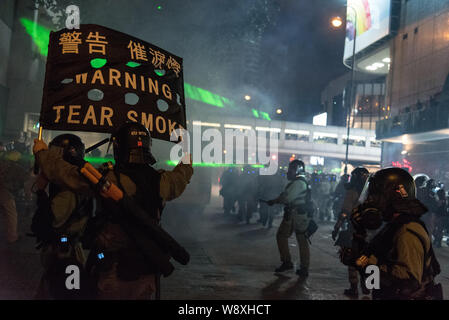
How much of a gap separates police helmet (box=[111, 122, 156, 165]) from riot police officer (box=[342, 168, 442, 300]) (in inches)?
50.4

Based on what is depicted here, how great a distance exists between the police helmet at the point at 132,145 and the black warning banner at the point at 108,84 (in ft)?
2.32

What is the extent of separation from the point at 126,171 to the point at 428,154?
2323 cm

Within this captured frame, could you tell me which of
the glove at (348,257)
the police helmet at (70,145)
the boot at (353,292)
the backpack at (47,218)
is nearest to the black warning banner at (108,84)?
the police helmet at (70,145)

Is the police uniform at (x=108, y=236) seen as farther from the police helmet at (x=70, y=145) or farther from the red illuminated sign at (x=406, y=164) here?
the red illuminated sign at (x=406, y=164)

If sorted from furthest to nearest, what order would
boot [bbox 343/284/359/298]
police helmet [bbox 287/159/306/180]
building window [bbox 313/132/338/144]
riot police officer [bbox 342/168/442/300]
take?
building window [bbox 313/132/338/144], police helmet [bbox 287/159/306/180], boot [bbox 343/284/359/298], riot police officer [bbox 342/168/442/300]

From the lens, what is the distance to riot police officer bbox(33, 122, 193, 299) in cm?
251

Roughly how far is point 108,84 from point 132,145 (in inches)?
43.6

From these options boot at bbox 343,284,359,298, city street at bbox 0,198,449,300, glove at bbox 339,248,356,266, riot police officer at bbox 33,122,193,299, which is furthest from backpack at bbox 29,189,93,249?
boot at bbox 343,284,359,298

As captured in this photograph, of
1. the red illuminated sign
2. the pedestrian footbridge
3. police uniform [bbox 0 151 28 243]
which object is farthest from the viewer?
the pedestrian footbridge

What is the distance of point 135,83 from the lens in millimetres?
3703

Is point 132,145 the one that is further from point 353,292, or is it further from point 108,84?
point 353,292

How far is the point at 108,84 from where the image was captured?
3.58 m

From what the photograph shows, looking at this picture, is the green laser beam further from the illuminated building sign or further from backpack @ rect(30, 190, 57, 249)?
backpack @ rect(30, 190, 57, 249)
